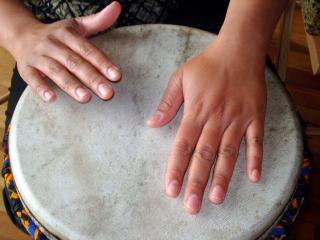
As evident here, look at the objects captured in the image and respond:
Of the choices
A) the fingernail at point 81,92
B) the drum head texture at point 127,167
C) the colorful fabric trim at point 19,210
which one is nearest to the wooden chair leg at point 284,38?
the drum head texture at point 127,167

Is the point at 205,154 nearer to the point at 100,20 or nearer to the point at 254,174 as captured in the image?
the point at 254,174

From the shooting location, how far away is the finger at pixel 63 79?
2.06 feet

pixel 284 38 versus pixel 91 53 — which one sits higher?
pixel 91 53

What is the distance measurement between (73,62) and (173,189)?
0.89 feet

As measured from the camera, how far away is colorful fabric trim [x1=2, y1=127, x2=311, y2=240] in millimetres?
589

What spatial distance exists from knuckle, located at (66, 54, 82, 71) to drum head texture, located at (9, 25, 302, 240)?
0.05 m

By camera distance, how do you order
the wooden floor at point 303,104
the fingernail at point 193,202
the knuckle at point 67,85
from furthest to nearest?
the wooden floor at point 303,104 → the knuckle at point 67,85 → the fingernail at point 193,202

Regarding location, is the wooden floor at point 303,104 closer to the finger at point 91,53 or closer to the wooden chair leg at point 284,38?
the wooden chair leg at point 284,38

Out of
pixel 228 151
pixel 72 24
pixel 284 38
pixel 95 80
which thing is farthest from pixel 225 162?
pixel 284 38

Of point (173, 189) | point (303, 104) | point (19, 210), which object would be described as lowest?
point (303, 104)

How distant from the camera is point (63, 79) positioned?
2.11 ft

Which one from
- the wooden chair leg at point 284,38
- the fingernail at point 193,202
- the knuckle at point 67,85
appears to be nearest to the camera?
the fingernail at point 193,202

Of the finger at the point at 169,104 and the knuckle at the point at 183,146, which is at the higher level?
the finger at the point at 169,104

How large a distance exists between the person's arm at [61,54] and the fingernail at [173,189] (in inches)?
6.7
